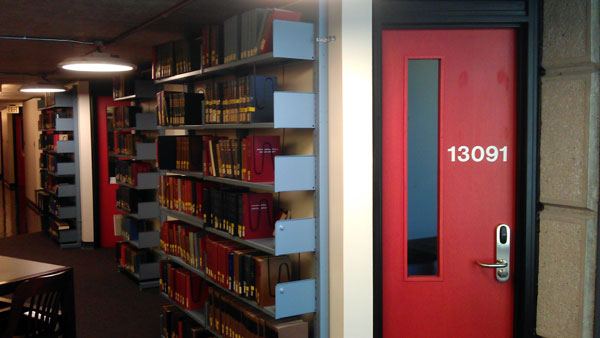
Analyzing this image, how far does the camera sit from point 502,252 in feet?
10.1

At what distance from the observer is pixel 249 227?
3.49 meters

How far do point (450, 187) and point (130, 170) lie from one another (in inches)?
193

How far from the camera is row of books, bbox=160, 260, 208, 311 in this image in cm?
439

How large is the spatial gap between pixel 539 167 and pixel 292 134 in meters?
1.54

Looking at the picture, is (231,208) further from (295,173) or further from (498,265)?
(498,265)

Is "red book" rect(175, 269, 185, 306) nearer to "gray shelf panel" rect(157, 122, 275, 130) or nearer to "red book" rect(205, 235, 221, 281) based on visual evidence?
"red book" rect(205, 235, 221, 281)

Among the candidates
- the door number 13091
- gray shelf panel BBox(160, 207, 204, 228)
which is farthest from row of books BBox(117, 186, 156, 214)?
the door number 13091

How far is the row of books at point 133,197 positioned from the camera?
6832mm

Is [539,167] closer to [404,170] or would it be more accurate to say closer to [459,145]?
[459,145]

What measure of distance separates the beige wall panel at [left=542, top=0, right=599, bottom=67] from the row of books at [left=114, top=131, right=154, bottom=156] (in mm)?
5122

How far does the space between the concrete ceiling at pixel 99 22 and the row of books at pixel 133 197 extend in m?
1.70

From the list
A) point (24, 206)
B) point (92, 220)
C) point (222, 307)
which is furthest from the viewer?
point (24, 206)

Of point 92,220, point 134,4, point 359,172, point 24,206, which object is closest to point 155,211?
point 92,220

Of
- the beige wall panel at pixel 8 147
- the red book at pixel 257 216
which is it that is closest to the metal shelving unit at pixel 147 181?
the red book at pixel 257 216
